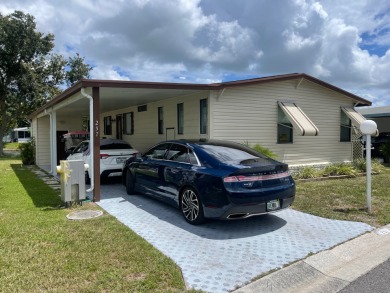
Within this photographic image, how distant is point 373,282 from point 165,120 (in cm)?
983

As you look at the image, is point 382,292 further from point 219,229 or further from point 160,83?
point 160,83

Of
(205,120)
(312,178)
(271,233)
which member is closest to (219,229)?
(271,233)

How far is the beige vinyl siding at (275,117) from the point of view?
1053 cm

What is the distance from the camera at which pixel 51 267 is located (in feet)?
13.4

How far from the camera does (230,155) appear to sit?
620 cm

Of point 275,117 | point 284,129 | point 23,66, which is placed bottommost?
point 284,129

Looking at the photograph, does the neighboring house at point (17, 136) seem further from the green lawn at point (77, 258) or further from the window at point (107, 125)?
the green lawn at point (77, 258)

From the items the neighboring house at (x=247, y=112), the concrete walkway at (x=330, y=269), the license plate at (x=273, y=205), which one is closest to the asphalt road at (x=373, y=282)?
the concrete walkway at (x=330, y=269)

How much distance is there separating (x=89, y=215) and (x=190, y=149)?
2378 mm

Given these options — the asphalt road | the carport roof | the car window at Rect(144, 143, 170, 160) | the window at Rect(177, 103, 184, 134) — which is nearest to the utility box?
the car window at Rect(144, 143, 170, 160)

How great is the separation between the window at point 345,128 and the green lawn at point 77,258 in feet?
35.6

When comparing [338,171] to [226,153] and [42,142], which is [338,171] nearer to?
[226,153]

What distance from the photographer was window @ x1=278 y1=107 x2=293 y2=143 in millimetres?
11891

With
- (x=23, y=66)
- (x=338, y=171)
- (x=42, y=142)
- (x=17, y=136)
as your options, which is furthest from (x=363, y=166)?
(x=17, y=136)
